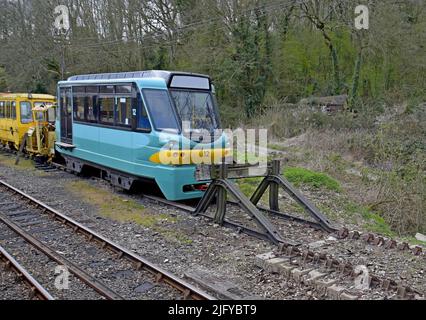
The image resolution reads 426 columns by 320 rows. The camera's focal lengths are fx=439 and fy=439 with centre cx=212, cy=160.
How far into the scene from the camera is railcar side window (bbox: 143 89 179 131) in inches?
380

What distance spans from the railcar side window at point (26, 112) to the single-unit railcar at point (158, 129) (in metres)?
7.83

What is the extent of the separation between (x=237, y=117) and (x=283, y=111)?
4.79 m

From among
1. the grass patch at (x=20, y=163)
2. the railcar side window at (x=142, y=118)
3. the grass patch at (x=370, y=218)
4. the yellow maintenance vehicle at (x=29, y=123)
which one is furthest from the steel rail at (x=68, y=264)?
the yellow maintenance vehicle at (x=29, y=123)

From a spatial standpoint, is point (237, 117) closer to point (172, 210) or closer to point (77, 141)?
point (77, 141)

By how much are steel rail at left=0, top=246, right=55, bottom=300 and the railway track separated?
0.44 m

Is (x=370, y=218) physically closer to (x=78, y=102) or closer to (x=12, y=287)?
(x=12, y=287)

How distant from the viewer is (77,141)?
43.4 feet

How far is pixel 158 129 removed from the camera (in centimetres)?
962

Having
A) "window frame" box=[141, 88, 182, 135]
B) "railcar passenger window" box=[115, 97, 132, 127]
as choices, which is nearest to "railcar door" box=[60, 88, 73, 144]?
"railcar passenger window" box=[115, 97, 132, 127]

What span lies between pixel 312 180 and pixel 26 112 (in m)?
12.4

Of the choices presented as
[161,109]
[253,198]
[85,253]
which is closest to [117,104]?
[161,109]

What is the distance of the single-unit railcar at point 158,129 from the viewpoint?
Answer: 956cm

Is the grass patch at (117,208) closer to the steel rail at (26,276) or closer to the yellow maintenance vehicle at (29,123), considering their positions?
the steel rail at (26,276)

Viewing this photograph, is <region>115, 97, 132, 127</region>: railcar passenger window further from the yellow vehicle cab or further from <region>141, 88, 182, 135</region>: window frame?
the yellow vehicle cab
